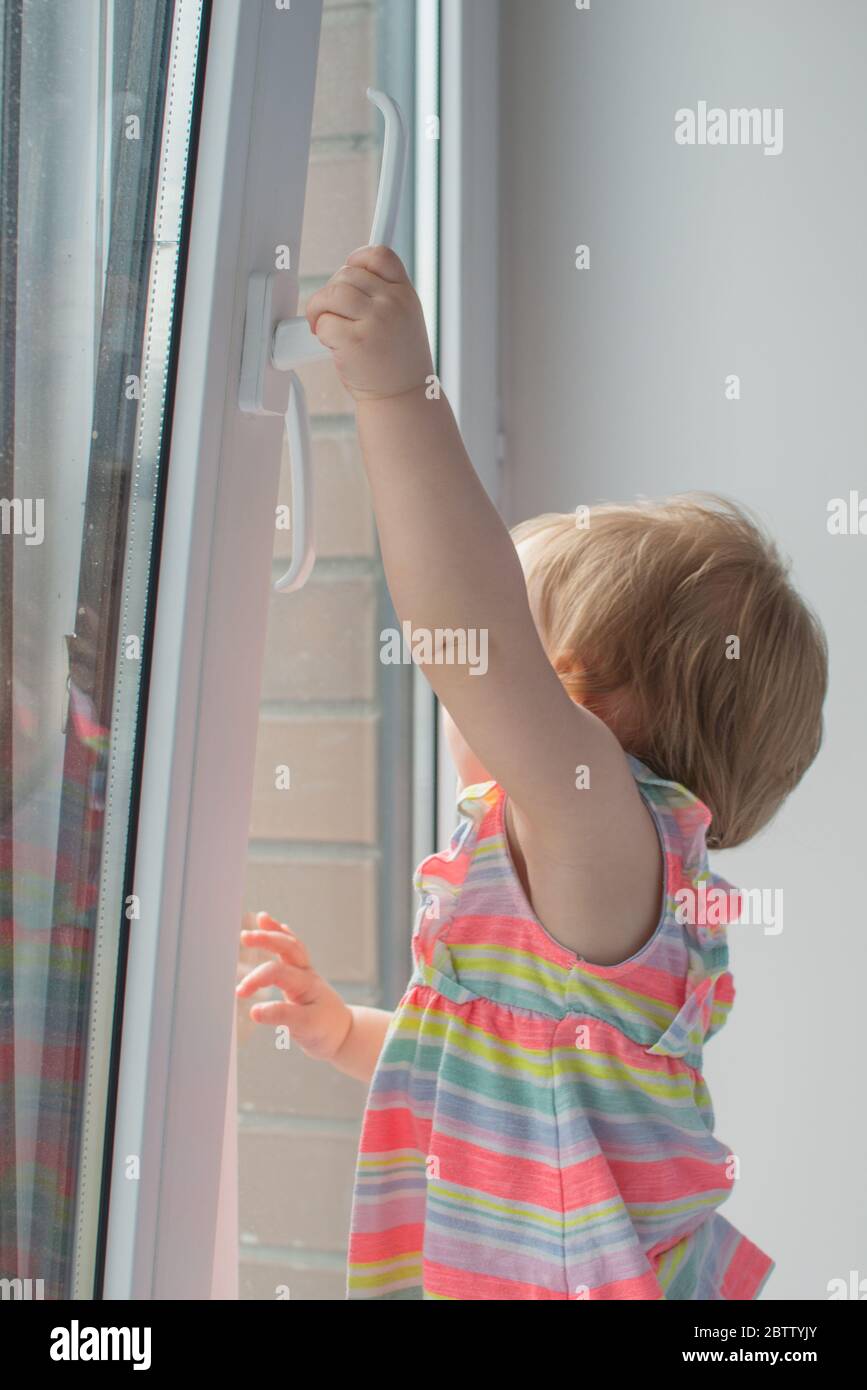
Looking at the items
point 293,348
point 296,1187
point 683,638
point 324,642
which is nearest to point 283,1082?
point 296,1187

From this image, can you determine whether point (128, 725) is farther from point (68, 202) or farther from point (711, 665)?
point (711, 665)

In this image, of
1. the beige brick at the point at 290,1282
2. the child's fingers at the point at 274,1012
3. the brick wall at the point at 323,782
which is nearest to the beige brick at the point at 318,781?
the brick wall at the point at 323,782

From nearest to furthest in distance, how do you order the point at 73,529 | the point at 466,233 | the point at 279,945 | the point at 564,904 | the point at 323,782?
the point at 73,529, the point at 564,904, the point at 279,945, the point at 323,782, the point at 466,233

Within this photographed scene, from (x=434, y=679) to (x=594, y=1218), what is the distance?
37 cm

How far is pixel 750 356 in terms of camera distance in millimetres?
1406

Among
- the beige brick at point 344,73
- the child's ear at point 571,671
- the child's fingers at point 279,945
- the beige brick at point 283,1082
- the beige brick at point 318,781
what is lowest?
the beige brick at point 283,1082

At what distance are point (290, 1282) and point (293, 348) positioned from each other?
2.45 ft

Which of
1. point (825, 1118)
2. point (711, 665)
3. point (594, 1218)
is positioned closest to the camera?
point (594, 1218)

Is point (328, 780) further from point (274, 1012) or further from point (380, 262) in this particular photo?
point (380, 262)

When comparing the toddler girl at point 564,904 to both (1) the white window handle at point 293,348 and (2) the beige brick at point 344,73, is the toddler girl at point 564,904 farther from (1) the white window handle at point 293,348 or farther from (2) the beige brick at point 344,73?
(2) the beige brick at point 344,73

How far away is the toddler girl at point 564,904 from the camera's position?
2.39ft

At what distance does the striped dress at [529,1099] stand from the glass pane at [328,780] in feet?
0.52
